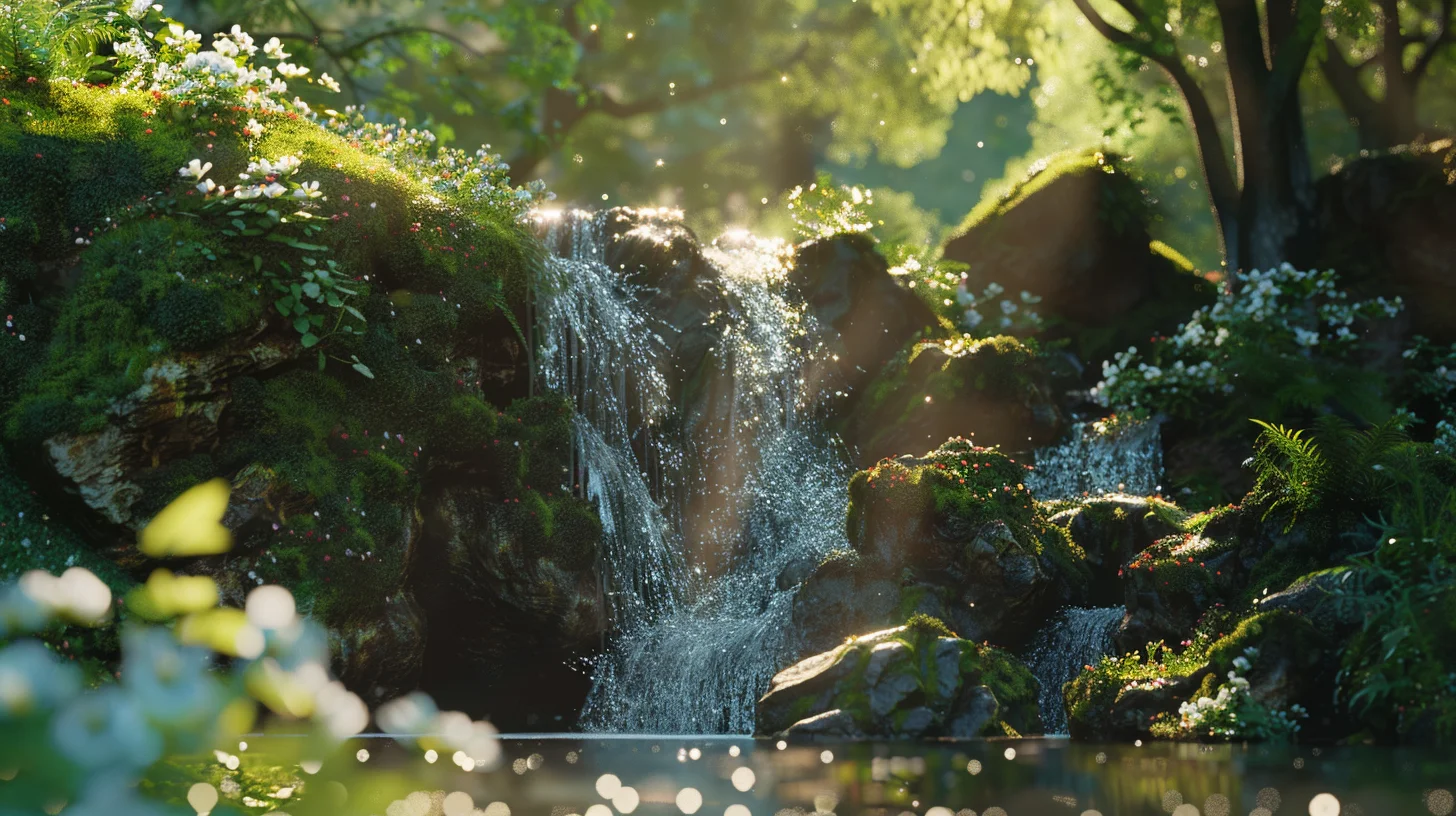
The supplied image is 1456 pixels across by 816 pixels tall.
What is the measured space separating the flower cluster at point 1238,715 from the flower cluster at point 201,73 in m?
8.48

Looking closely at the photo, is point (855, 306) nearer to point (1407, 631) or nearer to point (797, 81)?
point (1407, 631)

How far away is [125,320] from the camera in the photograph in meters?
7.95

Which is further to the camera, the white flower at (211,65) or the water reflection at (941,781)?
the white flower at (211,65)

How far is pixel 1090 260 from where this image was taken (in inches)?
720

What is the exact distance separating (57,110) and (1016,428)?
1143cm

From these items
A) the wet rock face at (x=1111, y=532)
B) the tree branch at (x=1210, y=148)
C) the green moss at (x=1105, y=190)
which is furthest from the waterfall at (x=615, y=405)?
the tree branch at (x=1210, y=148)

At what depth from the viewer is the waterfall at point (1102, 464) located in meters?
14.8

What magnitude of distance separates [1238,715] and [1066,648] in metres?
3.08

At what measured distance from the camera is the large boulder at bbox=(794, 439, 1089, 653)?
10.1 meters

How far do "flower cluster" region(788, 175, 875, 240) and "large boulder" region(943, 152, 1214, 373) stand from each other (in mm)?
2465

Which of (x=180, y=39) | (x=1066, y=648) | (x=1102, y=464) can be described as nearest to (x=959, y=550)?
(x=1066, y=648)

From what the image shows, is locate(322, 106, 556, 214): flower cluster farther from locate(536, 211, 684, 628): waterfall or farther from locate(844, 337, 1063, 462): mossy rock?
locate(844, 337, 1063, 462): mossy rock

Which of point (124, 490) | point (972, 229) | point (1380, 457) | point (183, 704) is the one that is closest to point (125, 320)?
point (124, 490)

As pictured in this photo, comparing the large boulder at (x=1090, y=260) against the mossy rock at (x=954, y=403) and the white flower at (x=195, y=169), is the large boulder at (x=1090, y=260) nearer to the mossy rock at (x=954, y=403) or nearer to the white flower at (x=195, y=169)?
the mossy rock at (x=954, y=403)
